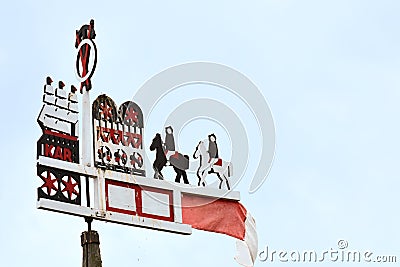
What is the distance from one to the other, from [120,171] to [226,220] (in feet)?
6.49

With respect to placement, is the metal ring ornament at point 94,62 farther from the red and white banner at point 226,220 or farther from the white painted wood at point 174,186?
the red and white banner at point 226,220

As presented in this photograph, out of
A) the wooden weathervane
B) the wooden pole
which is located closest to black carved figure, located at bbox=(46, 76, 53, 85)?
the wooden weathervane

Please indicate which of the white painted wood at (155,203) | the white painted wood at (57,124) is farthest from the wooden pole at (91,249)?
the white painted wood at (57,124)

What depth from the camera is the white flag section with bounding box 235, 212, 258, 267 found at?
18234 millimetres

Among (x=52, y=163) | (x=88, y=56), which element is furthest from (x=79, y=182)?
(x=88, y=56)

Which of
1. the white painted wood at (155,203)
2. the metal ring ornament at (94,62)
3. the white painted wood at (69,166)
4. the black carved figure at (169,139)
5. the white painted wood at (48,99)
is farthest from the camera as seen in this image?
the black carved figure at (169,139)

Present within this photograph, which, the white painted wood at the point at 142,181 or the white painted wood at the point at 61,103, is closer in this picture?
the white painted wood at the point at 142,181

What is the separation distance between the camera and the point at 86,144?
1647 centimetres

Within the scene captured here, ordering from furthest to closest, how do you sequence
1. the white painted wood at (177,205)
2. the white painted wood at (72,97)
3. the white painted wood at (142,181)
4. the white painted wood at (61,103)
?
the white painted wood at (177,205) < the white painted wood at (72,97) < the white painted wood at (61,103) < the white painted wood at (142,181)

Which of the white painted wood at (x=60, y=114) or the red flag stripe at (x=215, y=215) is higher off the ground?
the white painted wood at (x=60, y=114)

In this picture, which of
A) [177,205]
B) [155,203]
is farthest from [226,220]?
[155,203]

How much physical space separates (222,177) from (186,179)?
74cm

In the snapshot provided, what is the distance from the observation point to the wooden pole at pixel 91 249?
15602mm

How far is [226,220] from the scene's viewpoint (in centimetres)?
1803
